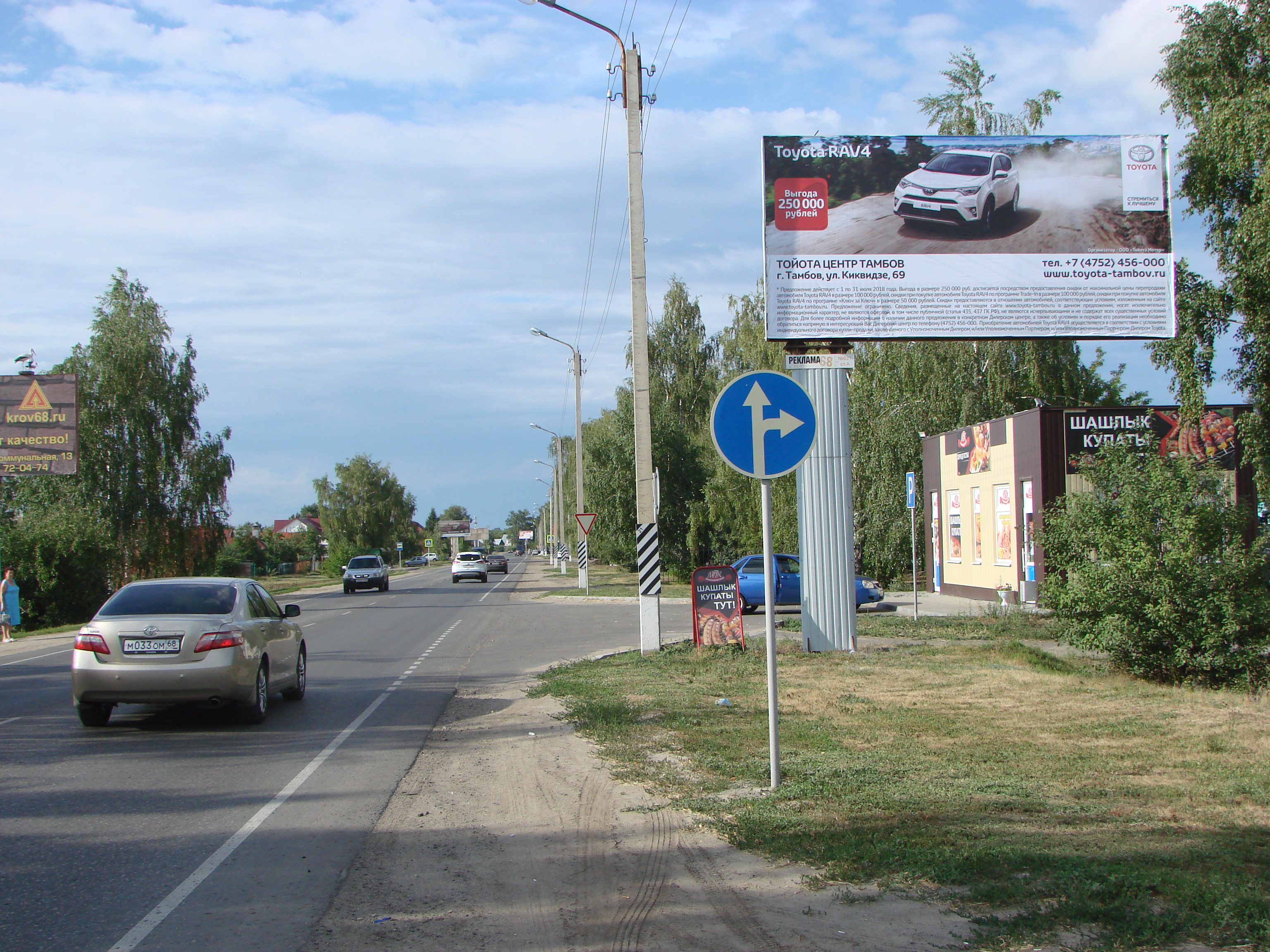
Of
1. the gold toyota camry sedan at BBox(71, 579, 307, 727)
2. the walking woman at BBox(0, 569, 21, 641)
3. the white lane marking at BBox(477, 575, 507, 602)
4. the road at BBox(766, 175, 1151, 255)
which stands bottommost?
the white lane marking at BBox(477, 575, 507, 602)

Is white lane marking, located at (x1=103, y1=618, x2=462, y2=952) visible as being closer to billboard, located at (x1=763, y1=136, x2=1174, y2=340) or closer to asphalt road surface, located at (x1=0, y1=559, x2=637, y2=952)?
asphalt road surface, located at (x1=0, y1=559, x2=637, y2=952)

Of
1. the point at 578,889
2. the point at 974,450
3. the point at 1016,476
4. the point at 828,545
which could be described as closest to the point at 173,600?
the point at 578,889

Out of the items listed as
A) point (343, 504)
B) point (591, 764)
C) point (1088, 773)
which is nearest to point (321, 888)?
point (591, 764)

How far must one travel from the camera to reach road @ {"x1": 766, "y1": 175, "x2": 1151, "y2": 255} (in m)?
15.6

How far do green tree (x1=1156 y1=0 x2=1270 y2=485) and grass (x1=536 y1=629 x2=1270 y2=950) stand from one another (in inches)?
339

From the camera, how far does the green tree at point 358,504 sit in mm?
99750

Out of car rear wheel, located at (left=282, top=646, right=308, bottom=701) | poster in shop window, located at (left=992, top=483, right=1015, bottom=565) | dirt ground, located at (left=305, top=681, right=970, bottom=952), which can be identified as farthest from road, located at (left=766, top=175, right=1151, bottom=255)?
dirt ground, located at (left=305, top=681, right=970, bottom=952)

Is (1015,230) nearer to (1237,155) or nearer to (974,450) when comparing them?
(1237,155)

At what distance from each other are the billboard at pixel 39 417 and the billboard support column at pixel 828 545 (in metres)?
22.3

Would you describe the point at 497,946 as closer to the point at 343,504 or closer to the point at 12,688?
the point at 12,688

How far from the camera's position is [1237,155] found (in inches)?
677

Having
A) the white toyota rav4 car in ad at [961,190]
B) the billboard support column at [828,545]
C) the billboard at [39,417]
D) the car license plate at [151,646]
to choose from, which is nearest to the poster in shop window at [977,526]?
the white toyota rav4 car in ad at [961,190]

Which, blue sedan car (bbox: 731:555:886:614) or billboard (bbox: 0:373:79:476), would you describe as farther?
billboard (bbox: 0:373:79:476)

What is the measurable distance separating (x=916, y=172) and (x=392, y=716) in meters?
11.7
